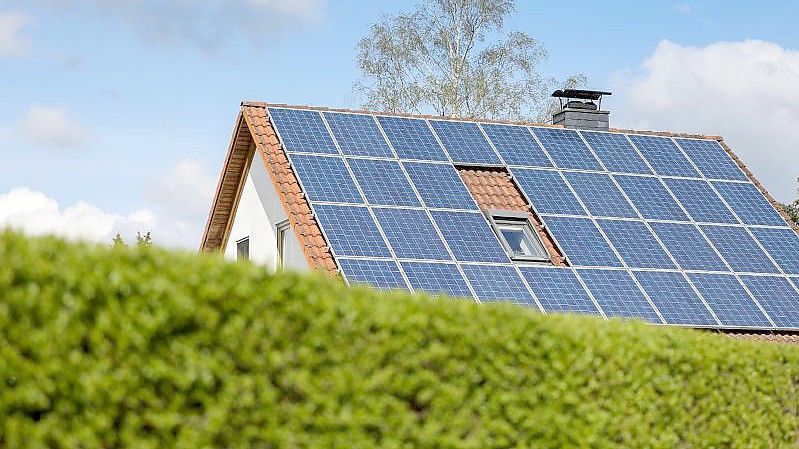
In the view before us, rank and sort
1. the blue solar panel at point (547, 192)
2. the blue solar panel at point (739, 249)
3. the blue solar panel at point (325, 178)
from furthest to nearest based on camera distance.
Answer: the blue solar panel at point (739, 249) → the blue solar panel at point (547, 192) → the blue solar panel at point (325, 178)

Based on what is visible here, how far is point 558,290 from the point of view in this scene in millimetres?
18344

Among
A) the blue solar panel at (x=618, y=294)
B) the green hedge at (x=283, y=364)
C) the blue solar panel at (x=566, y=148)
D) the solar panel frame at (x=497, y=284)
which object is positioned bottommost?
the green hedge at (x=283, y=364)

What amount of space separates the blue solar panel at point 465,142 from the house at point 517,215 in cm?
4

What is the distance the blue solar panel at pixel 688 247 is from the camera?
20.6m

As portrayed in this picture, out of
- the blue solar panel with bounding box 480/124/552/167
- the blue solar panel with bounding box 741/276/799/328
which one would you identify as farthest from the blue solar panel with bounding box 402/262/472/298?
the blue solar panel with bounding box 741/276/799/328

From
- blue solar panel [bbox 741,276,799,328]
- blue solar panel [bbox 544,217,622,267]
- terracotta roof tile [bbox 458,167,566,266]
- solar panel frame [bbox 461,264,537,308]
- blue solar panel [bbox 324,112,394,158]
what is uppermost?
blue solar panel [bbox 324,112,394,158]

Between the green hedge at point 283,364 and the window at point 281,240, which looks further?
the window at point 281,240

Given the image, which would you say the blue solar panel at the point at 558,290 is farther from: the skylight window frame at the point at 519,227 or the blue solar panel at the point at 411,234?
the blue solar panel at the point at 411,234

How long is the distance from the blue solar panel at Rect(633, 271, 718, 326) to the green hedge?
9.04 meters

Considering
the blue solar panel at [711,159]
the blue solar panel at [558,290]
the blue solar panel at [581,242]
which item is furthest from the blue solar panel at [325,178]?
the blue solar panel at [711,159]

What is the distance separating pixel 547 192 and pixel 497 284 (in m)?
3.81

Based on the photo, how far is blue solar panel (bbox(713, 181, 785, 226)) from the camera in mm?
22656

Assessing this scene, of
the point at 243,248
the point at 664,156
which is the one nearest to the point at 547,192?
the point at 664,156

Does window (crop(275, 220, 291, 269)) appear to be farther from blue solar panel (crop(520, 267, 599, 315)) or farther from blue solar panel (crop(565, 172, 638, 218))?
blue solar panel (crop(565, 172, 638, 218))
